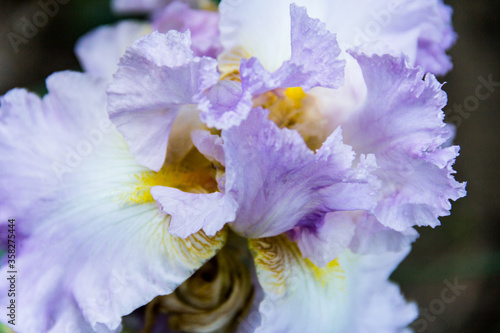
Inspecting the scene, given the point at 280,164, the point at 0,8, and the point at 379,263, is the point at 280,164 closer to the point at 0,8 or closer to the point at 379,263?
the point at 379,263

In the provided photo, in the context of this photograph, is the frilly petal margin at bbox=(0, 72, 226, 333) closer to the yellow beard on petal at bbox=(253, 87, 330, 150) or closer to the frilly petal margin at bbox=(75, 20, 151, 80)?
the yellow beard on petal at bbox=(253, 87, 330, 150)

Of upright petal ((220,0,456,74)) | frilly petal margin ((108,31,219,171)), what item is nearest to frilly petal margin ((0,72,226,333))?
frilly petal margin ((108,31,219,171))

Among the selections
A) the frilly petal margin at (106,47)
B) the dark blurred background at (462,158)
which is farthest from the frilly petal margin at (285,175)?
the dark blurred background at (462,158)

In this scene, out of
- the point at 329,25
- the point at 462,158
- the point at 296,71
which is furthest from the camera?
the point at 462,158

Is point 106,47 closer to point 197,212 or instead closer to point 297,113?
point 297,113

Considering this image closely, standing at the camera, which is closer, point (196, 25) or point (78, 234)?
point (78, 234)

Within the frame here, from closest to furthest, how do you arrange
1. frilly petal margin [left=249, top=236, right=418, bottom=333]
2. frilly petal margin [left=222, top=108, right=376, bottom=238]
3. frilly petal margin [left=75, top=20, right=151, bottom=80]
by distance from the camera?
frilly petal margin [left=222, top=108, right=376, bottom=238], frilly petal margin [left=249, top=236, right=418, bottom=333], frilly petal margin [left=75, top=20, right=151, bottom=80]

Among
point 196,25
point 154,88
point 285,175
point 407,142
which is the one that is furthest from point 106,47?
point 407,142
